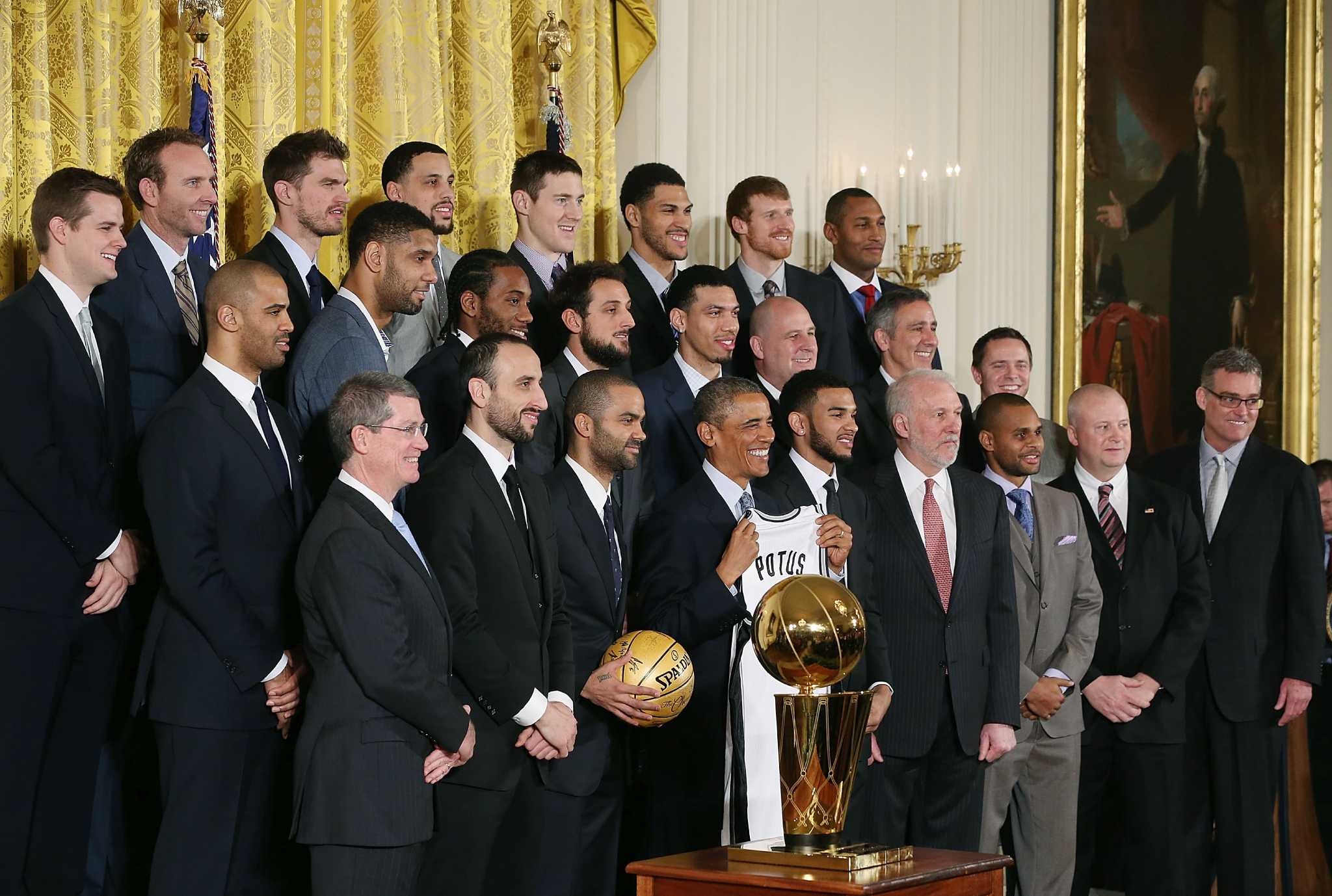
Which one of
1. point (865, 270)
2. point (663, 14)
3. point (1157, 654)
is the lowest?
point (1157, 654)

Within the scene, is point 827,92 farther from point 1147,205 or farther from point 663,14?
point 1147,205

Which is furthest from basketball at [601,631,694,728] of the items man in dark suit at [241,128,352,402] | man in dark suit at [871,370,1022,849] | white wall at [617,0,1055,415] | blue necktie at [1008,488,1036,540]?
white wall at [617,0,1055,415]

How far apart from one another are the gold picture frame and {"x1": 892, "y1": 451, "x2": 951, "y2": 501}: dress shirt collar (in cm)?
482

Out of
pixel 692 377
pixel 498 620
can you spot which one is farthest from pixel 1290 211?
pixel 498 620

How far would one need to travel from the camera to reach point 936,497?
6227 mm

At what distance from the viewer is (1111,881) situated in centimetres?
774

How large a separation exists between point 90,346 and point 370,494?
1.00m

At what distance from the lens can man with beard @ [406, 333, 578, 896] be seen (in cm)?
476

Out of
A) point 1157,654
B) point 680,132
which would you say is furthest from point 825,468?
point 680,132

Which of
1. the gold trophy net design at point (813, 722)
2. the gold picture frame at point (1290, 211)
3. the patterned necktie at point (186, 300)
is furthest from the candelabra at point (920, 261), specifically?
the gold trophy net design at point (813, 722)

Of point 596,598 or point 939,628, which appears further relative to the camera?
point 939,628

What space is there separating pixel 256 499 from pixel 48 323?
77 centimetres

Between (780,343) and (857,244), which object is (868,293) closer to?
(857,244)

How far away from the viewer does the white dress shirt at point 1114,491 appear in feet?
22.7
